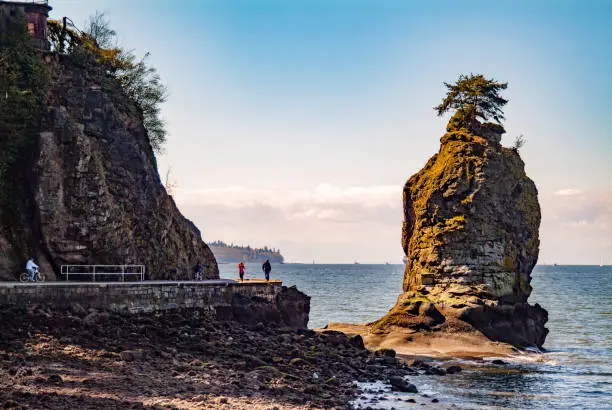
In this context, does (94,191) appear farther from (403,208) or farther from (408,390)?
(403,208)

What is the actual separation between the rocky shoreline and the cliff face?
19.0ft

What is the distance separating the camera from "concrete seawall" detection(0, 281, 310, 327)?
3388 cm

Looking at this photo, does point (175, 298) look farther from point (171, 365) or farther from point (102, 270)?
point (171, 365)

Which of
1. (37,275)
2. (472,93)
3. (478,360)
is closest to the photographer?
(37,275)

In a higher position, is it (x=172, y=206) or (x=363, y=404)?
(x=172, y=206)

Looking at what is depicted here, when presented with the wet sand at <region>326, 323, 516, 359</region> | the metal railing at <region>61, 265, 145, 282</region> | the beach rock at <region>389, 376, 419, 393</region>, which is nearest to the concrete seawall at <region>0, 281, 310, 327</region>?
the metal railing at <region>61, 265, 145, 282</region>

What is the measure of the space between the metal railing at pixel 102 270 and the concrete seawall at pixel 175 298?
2115 mm

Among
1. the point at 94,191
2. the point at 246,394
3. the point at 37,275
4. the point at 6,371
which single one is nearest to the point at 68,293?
the point at 37,275

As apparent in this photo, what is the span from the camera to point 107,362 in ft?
94.2

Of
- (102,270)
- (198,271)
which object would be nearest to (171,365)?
(102,270)

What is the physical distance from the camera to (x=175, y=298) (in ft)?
127

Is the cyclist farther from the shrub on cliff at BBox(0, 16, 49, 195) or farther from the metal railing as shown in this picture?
the shrub on cliff at BBox(0, 16, 49, 195)

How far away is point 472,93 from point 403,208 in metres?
11.2

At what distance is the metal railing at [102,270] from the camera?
38.5m
